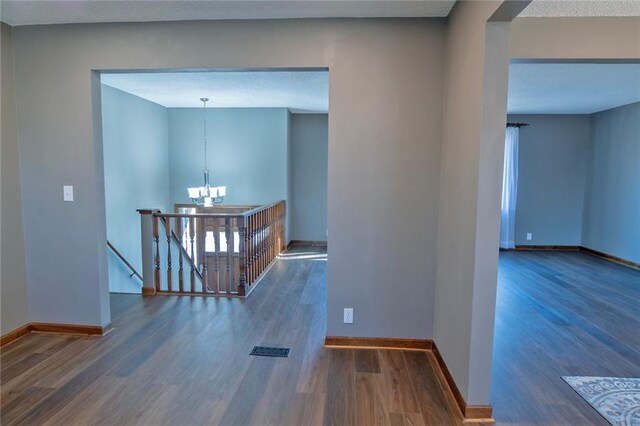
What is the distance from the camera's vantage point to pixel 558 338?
3002 millimetres

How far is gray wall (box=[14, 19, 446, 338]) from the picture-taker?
259cm

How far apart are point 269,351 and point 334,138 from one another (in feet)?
5.55

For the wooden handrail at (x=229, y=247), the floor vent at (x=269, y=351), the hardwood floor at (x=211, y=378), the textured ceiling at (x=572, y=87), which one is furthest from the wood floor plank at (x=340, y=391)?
the textured ceiling at (x=572, y=87)

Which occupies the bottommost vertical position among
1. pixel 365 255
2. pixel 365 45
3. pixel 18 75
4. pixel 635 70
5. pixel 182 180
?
pixel 365 255

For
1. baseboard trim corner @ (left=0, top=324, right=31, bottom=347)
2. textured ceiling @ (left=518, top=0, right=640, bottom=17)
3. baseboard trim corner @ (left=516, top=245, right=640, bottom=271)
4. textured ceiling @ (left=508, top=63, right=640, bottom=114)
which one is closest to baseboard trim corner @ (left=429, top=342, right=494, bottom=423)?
textured ceiling @ (left=518, top=0, right=640, bottom=17)

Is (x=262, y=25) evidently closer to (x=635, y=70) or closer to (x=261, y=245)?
(x=261, y=245)

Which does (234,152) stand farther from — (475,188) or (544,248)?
(544,248)

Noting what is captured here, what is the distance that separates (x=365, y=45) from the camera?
8.46 feet

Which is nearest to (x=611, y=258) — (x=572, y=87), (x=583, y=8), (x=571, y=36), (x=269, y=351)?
(x=572, y=87)

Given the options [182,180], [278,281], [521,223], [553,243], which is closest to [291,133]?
[182,180]

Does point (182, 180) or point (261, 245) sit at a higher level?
point (182, 180)

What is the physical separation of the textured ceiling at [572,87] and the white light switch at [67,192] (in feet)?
12.6

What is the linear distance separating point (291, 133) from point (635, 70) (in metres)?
5.12

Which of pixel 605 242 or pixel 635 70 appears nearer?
pixel 635 70
